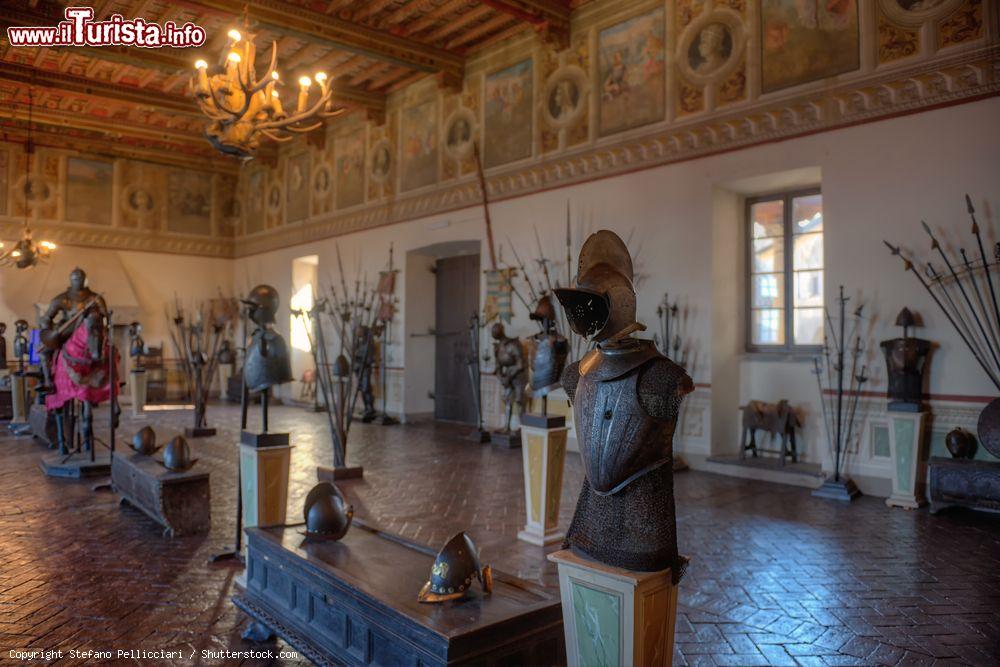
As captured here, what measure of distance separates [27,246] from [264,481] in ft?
33.9

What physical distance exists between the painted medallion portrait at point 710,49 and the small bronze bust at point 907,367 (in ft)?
11.0

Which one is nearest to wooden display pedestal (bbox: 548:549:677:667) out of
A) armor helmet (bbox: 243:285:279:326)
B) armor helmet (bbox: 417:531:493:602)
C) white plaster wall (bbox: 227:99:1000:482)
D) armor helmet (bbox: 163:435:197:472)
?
armor helmet (bbox: 417:531:493:602)

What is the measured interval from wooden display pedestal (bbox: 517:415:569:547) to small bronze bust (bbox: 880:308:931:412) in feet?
10.5

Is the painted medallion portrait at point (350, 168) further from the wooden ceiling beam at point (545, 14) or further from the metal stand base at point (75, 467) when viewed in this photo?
the metal stand base at point (75, 467)

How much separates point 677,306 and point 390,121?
6996mm

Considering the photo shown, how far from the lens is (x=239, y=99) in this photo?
20.1 ft

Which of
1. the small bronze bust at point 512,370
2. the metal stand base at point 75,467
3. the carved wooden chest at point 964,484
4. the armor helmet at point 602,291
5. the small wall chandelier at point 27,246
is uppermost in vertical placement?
Result: the small wall chandelier at point 27,246

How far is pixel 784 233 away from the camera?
25.1ft

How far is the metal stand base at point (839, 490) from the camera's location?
19.9ft

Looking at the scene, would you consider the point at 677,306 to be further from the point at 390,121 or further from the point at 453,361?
the point at 390,121

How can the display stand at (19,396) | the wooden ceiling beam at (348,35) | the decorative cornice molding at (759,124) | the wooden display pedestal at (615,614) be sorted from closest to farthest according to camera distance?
the wooden display pedestal at (615,614), the decorative cornice molding at (759,124), the wooden ceiling beam at (348,35), the display stand at (19,396)

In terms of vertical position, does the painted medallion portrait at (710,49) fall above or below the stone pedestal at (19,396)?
above

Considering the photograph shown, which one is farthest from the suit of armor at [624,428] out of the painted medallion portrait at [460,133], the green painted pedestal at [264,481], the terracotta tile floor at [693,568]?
the painted medallion portrait at [460,133]

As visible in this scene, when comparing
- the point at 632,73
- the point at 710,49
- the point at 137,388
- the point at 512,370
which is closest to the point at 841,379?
the point at 710,49
